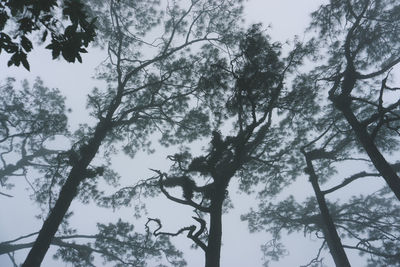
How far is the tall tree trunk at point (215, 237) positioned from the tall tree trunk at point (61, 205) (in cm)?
485

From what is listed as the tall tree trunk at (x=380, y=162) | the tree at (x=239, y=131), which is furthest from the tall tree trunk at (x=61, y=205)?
the tall tree trunk at (x=380, y=162)

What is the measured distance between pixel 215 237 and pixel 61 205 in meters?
5.25

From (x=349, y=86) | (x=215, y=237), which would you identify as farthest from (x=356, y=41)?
(x=215, y=237)

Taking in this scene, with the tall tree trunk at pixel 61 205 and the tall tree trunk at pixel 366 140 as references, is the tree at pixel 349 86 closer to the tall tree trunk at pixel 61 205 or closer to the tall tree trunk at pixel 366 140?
the tall tree trunk at pixel 366 140

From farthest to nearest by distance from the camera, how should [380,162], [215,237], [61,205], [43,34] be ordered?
[61,205]
[380,162]
[215,237]
[43,34]

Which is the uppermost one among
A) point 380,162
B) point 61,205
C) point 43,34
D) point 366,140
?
point 366,140

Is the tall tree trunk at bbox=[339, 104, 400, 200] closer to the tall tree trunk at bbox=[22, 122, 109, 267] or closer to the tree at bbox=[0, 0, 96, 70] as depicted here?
the tree at bbox=[0, 0, 96, 70]

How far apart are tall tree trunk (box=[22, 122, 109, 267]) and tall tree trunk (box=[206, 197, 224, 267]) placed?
15.9ft

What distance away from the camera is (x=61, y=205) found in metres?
8.38

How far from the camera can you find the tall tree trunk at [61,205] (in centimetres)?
739

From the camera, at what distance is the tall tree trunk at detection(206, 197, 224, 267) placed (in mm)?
5582

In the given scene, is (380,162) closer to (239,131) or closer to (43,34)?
(239,131)

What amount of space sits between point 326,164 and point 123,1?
11.7m

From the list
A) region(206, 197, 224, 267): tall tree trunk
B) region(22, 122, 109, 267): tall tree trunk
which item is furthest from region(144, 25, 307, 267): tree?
region(22, 122, 109, 267): tall tree trunk
